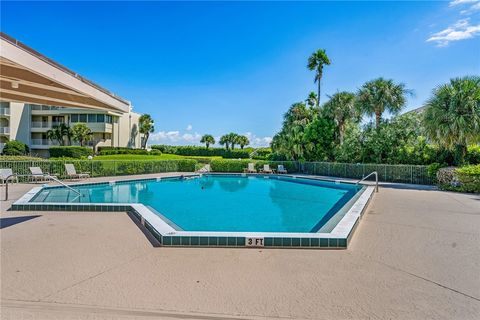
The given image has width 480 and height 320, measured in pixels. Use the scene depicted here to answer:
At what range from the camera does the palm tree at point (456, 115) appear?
12586 mm

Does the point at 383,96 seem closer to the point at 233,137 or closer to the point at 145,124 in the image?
the point at 233,137

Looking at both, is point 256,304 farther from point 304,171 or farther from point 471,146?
point 304,171

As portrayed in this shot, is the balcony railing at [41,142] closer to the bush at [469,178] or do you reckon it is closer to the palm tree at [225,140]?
the palm tree at [225,140]

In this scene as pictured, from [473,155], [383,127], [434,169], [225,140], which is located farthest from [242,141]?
[473,155]

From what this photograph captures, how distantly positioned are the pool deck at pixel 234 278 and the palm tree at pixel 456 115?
29.2ft

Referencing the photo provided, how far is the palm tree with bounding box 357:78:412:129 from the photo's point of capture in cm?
1780

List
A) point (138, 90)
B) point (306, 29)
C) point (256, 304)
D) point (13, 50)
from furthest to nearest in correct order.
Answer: point (138, 90), point (306, 29), point (13, 50), point (256, 304)

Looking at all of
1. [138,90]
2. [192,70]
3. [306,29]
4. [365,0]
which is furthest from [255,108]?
[365,0]

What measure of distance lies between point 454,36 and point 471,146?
19.2 ft

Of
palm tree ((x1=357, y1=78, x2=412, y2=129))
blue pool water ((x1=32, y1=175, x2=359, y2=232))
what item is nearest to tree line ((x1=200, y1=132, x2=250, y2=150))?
palm tree ((x1=357, y1=78, x2=412, y2=129))

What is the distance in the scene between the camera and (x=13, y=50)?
12.9 ft

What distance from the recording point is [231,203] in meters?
10.8

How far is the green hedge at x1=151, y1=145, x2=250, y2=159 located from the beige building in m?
10.1

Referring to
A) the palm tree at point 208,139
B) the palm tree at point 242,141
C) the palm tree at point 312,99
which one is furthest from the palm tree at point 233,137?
the palm tree at point 312,99
